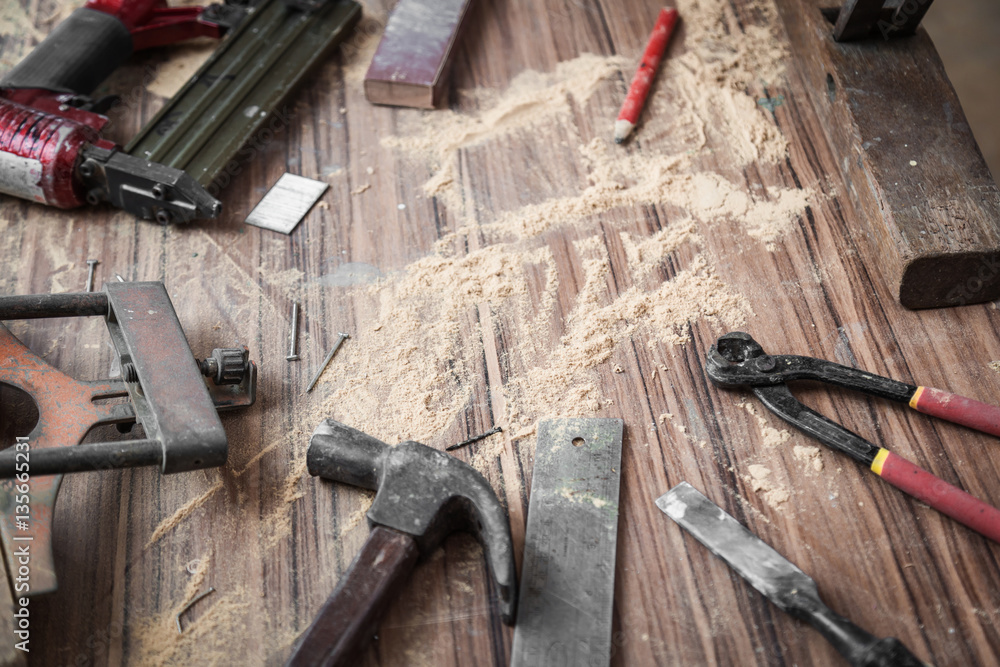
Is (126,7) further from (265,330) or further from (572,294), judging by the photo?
(572,294)

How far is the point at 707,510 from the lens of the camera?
4.42ft

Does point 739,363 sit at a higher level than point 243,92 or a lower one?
higher

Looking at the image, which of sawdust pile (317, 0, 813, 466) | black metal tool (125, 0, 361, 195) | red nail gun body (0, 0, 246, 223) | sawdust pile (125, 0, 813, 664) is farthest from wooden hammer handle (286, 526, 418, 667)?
black metal tool (125, 0, 361, 195)

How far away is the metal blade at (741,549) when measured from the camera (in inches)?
47.7

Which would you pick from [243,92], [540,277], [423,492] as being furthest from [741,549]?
[243,92]

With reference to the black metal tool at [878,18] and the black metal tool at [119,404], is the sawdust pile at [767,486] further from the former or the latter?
the black metal tool at [878,18]

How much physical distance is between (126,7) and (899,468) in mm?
2352

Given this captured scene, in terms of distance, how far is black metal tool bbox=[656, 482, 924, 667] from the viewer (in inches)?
42.5

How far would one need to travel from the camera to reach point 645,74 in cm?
209

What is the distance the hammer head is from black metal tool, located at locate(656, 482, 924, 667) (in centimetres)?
35

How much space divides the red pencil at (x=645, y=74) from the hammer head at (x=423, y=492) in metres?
1.11

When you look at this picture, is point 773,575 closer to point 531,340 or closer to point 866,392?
point 866,392

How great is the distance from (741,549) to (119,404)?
1227 millimetres

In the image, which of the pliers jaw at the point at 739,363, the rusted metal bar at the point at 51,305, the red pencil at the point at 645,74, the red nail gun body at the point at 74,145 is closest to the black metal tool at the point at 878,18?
the red pencil at the point at 645,74
